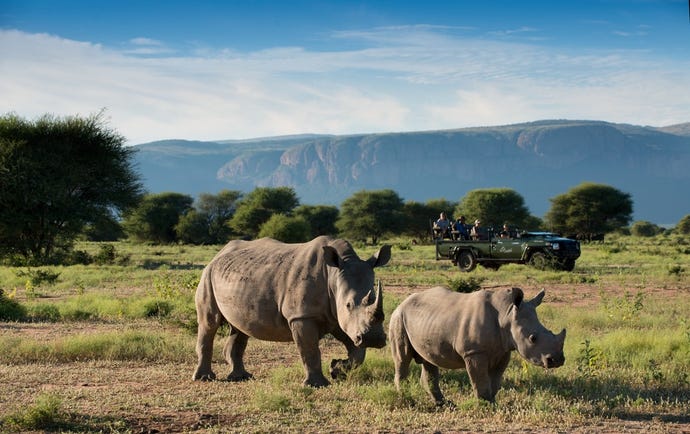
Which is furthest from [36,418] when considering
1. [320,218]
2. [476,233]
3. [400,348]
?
[320,218]

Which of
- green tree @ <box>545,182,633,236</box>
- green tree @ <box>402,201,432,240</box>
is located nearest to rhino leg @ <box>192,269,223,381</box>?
green tree @ <box>402,201,432,240</box>

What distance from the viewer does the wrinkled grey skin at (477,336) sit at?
24.8 feet

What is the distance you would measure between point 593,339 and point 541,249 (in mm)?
16154

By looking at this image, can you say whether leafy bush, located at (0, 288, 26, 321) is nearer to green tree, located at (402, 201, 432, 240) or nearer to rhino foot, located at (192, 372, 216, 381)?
rhino foot, located at (192, 372, 216, 381)

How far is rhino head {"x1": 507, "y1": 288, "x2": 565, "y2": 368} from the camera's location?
7.48 metres

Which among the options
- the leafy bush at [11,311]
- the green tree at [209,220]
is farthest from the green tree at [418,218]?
the leafy bush at [11,311]

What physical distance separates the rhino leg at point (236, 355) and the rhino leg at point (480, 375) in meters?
3.11

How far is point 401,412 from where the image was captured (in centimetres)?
793

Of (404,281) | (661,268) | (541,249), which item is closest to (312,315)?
(404,281)

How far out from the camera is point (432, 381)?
331 inches

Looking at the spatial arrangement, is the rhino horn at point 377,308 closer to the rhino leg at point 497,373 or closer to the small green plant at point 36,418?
the rhino leg at point 497,373

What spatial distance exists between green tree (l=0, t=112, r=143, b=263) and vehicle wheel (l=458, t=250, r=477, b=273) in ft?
51.8

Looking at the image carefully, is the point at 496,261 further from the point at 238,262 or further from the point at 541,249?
the point at 238,262

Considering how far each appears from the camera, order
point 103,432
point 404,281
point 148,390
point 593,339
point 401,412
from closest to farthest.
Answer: point 103,432, point 401,412, point 148,390, point 593,339, point 404,281
